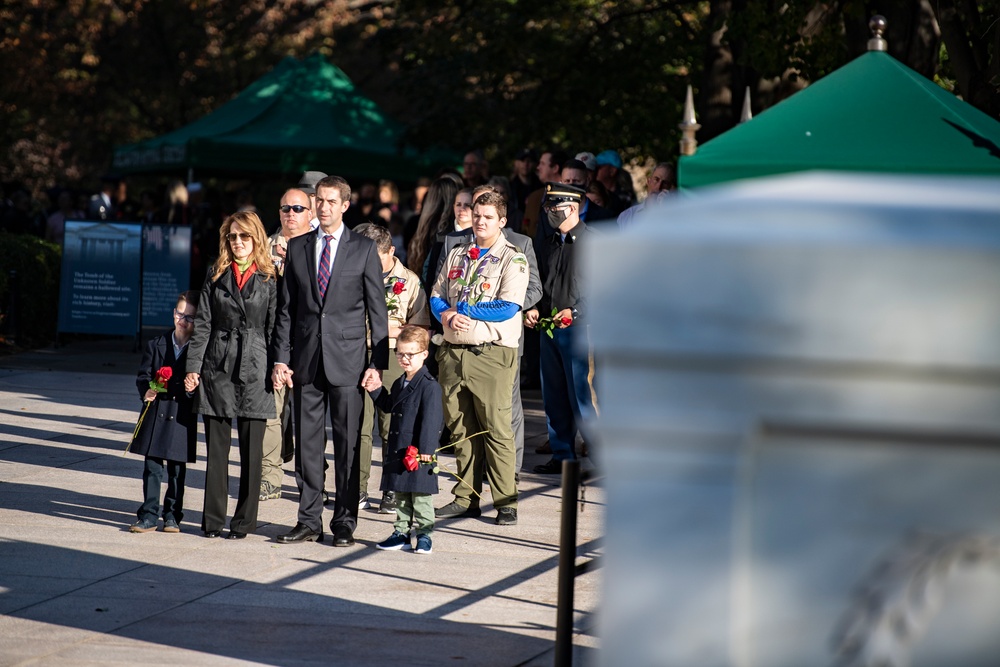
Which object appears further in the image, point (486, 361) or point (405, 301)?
point (405, 301)

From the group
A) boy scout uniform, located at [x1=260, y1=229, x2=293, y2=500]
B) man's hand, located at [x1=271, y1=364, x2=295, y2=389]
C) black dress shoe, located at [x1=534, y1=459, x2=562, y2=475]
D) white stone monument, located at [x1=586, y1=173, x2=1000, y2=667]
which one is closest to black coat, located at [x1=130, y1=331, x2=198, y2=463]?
man's hand, located at [x1=271, y1=364, x2=295, y2=389]

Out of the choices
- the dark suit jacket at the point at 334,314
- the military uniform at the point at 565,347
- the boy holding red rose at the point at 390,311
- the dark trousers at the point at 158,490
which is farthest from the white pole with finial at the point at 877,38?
the dark trousers at the point at 158,490

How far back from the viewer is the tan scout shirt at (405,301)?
28.6 ft

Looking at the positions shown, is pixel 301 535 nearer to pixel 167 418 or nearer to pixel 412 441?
pixel 412 441

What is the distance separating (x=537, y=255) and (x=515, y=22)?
1277cm

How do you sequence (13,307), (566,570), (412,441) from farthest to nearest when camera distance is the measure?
(13,307) → (412,441) → (566,570)

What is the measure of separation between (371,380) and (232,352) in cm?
83

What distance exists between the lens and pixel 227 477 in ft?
24.9

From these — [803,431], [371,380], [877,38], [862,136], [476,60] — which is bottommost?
[371,380]

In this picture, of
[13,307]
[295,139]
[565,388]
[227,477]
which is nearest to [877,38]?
[565,388]

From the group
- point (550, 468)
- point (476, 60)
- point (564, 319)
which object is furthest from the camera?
point (476, 60)

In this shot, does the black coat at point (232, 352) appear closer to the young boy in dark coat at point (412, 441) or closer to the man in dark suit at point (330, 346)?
the man in dark suit at point (330, 346)

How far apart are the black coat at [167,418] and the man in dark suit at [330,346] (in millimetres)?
602

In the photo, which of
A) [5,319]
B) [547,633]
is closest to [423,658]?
[547,633]
